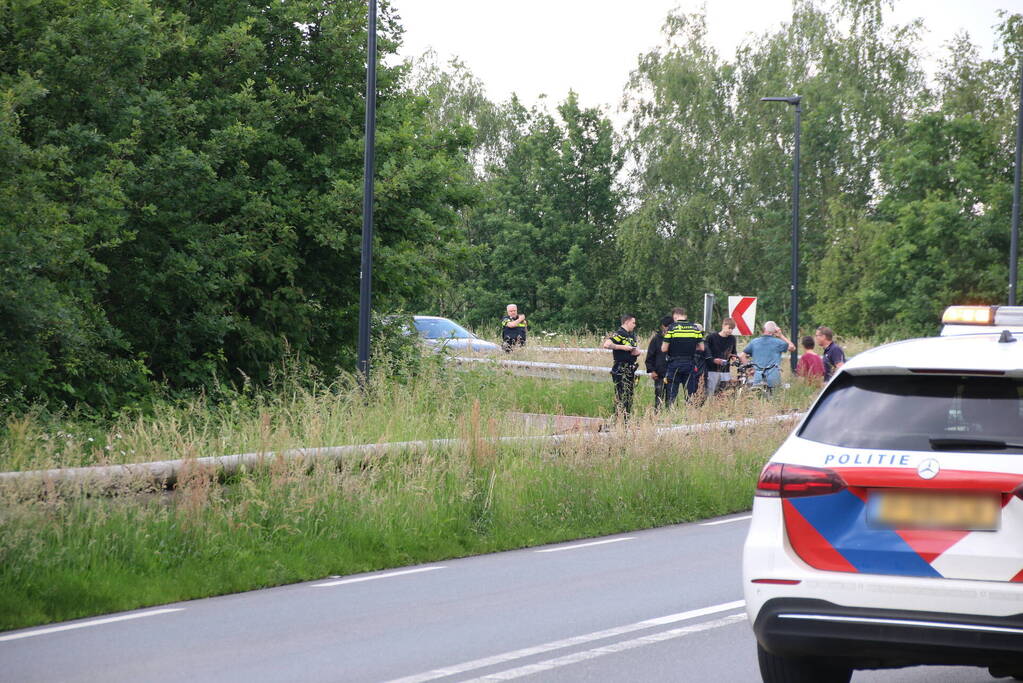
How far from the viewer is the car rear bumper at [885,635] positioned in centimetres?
505

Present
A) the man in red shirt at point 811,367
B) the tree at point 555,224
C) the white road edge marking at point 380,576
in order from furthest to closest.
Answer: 1. the tree at point 555,224
2. the man in red shirt at point 811,367
3. the white road edge marking at point 380,576

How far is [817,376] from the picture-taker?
2175 centimetres

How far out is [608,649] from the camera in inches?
292

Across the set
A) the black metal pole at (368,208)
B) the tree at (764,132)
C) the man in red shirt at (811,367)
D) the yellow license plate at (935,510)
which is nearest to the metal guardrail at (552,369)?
the man in red shirt at (811,367)

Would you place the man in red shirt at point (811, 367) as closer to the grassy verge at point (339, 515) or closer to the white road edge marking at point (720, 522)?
the grassy verge at point (339, 515)

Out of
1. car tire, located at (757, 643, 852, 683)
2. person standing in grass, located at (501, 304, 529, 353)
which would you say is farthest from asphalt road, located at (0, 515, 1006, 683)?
person standing in grass, located at (501, 304, 529, 353)

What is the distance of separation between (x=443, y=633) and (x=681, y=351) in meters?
14.7

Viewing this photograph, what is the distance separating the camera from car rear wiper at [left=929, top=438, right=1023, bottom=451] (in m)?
5.21

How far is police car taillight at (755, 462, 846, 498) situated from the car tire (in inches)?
27.5

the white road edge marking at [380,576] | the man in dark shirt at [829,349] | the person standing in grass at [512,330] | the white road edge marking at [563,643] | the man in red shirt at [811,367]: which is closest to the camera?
the white road edge marking at [563,643]

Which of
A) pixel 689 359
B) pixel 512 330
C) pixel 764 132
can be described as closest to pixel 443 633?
pixel 689 359

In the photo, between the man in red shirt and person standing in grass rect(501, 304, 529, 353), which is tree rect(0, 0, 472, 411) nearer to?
the man in red shirt

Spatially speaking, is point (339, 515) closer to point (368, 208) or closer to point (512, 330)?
point (368, 208)

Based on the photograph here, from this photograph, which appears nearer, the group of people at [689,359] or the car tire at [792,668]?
the car tire at [792,668]
